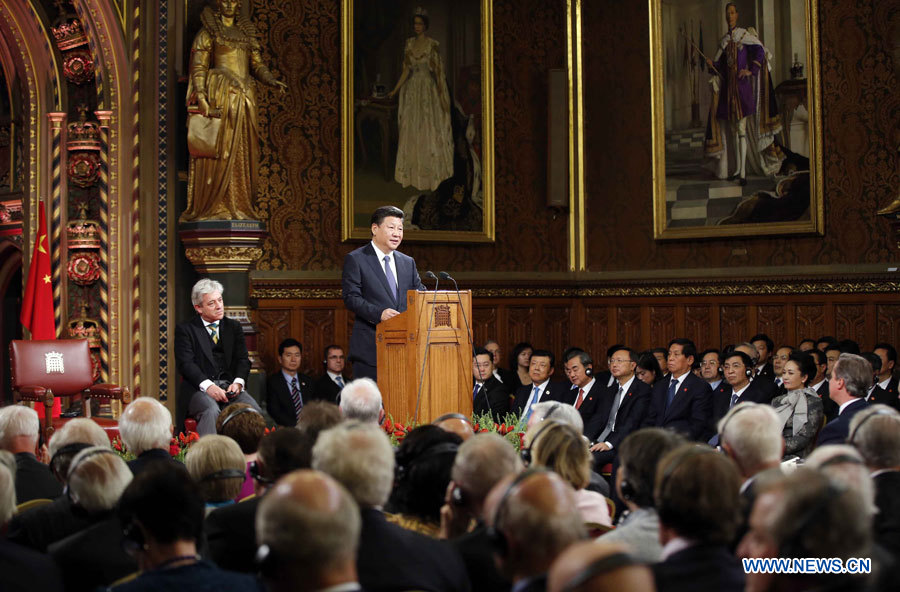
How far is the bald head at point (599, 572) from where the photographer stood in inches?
66.8

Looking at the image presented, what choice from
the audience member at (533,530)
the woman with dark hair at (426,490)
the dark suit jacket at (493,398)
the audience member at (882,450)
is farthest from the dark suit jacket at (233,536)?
the dark suit jacket at (493,398)

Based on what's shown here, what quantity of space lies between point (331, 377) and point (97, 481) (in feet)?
20.6

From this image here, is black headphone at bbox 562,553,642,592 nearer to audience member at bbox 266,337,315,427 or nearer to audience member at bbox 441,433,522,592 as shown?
audience member at bbox 441,433,522,592

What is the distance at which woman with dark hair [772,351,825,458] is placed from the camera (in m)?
6.72

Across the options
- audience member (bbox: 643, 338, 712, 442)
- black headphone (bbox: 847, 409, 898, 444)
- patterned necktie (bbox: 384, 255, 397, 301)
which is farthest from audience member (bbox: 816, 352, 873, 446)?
patterned necktie (bbox: 384, 255, 397, 301)

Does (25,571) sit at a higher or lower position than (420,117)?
lower

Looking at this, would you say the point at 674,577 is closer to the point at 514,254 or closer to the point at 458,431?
the point at 458,431

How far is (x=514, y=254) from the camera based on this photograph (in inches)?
448

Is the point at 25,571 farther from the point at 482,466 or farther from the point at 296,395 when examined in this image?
the point at 296,395

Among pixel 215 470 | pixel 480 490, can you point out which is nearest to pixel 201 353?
pixel 215 470

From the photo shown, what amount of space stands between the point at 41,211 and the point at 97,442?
5804 millimetres

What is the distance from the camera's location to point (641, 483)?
3.15 m

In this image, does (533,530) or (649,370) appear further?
(649,370)

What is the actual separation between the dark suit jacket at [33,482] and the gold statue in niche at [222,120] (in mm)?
5112
